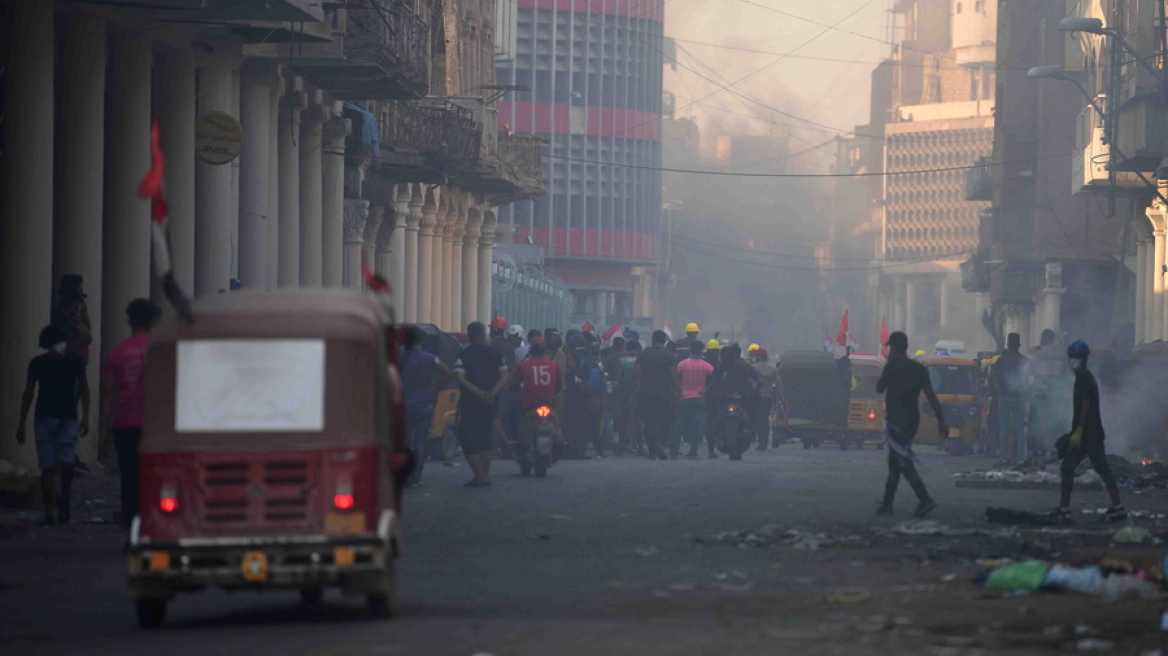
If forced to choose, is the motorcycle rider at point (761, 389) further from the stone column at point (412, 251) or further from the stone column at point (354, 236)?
the stone column at point (412, 251)

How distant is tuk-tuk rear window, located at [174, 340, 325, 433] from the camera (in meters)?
9.35

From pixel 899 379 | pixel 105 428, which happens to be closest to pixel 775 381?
pixel 899 379

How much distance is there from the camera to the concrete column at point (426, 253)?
51.7 metres

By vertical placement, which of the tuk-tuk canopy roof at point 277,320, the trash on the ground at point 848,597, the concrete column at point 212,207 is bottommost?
the trash on the ground at point 848,597

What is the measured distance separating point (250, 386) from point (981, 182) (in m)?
73.0

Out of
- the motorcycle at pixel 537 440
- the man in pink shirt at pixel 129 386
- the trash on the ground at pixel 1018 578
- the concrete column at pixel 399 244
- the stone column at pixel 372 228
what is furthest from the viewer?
the concrete column at pixel 399 244

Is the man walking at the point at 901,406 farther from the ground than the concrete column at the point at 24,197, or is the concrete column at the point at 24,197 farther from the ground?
the concrete column at the point at 24,197

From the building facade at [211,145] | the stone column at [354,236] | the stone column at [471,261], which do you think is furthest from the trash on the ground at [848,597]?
the stone column at [471,261]

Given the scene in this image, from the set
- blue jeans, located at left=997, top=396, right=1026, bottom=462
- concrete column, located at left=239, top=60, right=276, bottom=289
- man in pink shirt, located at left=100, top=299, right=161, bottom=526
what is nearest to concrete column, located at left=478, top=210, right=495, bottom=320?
concrete column, located at left=239, top=60, right=276, bottom=289

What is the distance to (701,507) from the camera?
17.5 meters

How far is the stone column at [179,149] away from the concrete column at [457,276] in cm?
2921

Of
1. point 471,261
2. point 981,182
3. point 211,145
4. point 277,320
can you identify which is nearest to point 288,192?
point 211,145

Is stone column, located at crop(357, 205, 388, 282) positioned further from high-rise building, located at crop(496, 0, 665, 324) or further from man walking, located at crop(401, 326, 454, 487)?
high-rise building, located at crop(496, 0, 665, 324)

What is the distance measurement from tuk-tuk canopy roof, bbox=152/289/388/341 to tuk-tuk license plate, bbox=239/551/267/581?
1105mm
